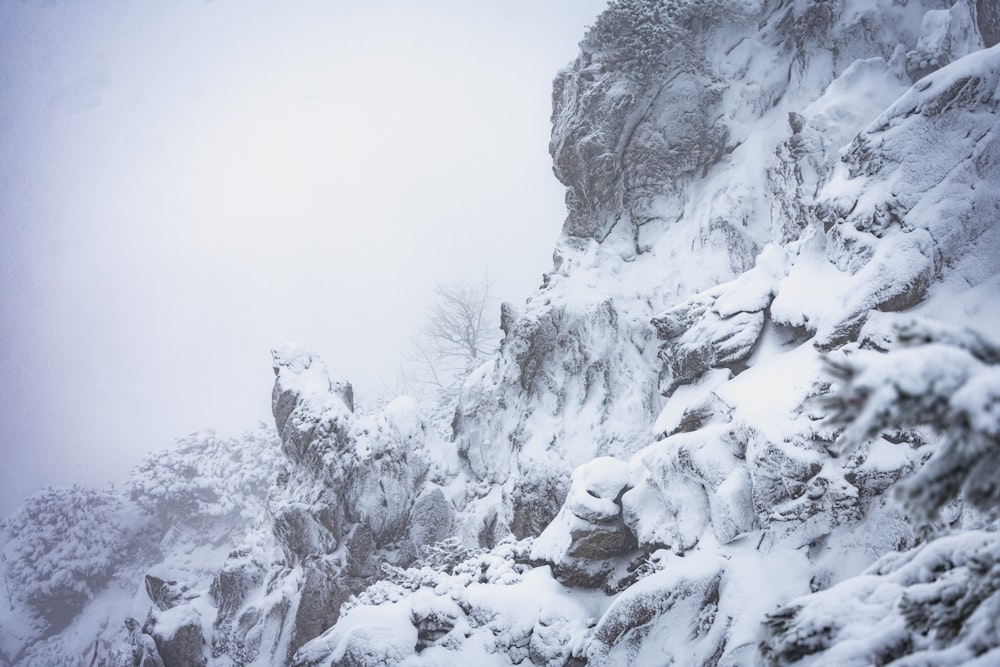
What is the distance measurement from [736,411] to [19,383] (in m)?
241

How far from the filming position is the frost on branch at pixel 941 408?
1590mm

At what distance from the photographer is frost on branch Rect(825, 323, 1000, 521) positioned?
5.22 feet

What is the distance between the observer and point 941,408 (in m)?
1.65

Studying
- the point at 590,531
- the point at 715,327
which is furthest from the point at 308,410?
the point at 715,327

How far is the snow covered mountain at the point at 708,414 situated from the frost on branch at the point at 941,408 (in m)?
0.01

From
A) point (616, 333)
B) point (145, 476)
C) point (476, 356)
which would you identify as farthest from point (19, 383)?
point (616, 333)

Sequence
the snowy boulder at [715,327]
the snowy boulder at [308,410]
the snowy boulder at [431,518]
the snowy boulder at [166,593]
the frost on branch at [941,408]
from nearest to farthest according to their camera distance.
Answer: the frost on branch at [941,408] → the snowy boulder at [715,327] → the snowy boulder at [431,518] → the snowy boulder at [308,410] → the snowy boulder at [166,593]

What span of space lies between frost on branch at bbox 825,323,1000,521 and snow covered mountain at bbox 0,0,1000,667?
0.4 inches

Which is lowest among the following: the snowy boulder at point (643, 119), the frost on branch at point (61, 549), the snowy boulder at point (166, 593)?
the snowy boulder at point (166, 593)

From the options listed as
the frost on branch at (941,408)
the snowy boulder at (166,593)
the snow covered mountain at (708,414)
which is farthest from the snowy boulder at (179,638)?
the frost on branch at (941,408)

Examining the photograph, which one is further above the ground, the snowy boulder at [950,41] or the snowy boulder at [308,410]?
the snowy boulder at [950,41]

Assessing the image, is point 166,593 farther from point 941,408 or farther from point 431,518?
point 941,408

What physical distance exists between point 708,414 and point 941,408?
8183 millimetres

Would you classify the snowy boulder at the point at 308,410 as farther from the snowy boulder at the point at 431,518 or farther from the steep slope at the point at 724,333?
the steep slope at the point at 724,333
